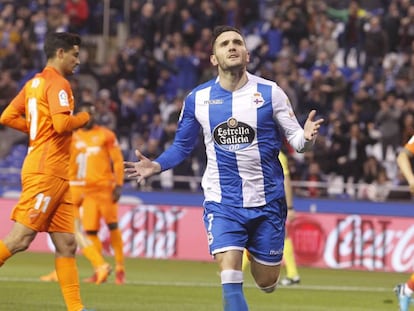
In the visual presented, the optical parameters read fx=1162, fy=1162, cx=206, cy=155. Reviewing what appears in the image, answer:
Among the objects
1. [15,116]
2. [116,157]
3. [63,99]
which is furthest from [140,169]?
[116,157]

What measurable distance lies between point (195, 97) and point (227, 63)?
46 cm

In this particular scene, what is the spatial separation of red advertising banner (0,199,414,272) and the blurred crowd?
128 cm

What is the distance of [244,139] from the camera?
9.40 meters

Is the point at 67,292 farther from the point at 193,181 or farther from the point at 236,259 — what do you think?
the point at 193,181

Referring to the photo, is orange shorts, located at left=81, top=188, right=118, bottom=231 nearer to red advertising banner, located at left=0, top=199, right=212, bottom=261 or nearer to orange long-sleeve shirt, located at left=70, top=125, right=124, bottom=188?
orange long-sleeve shirt, located at left=70, top=125, right=124, bottom=188

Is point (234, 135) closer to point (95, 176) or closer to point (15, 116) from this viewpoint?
point (15, 116)

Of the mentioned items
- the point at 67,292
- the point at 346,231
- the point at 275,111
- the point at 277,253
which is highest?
the point at 275,111

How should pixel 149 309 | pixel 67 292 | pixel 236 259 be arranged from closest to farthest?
pixel 236 259 < pixel 67 292 < pixel 149 309

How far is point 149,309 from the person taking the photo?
13.1 metres

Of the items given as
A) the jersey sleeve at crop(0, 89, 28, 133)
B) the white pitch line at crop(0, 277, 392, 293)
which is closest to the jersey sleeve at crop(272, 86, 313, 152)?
the jersey sleeve at crop(0, 89, 28, 133)

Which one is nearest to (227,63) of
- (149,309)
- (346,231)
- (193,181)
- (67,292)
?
(67,292)

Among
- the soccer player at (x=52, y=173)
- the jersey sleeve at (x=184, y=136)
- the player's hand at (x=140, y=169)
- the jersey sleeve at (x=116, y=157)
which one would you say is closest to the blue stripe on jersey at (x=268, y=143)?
the jersey sleeve at (x=184, y=136)

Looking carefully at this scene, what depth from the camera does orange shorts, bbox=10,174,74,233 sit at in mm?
10953

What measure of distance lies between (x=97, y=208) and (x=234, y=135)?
9.17m
